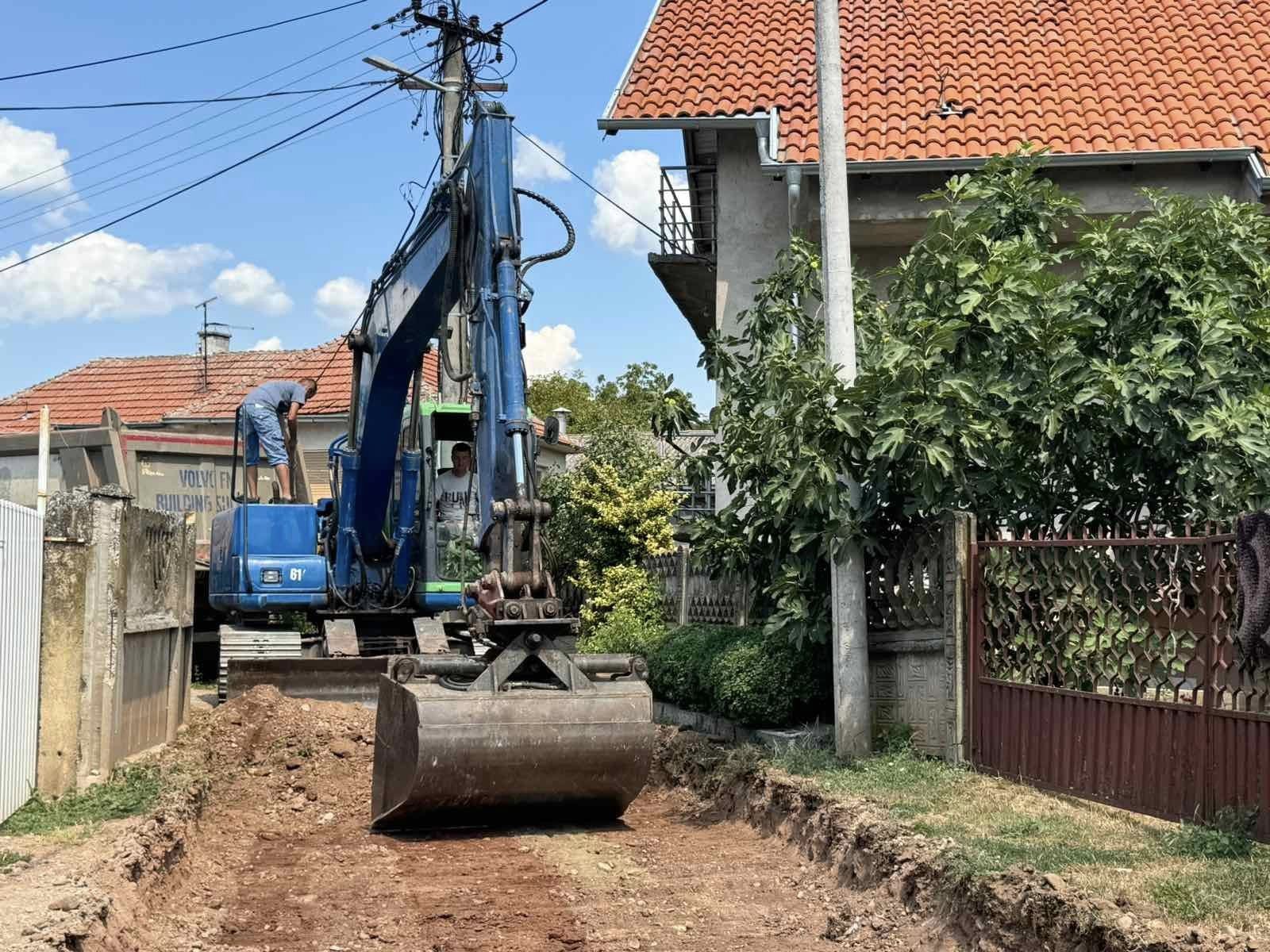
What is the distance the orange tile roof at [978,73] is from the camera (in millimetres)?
17489

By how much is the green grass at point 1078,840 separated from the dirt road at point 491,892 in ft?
1.94

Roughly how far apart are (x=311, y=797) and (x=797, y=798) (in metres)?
4.17

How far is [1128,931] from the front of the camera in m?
6.05

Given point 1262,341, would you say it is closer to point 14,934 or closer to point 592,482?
point 14,934

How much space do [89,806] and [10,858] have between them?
5.58ft

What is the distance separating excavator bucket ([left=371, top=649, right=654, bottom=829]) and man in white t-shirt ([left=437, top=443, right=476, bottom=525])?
19.1 feet

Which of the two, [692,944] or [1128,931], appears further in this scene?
[692,944]

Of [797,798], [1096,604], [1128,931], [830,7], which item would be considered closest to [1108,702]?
[1096,604]

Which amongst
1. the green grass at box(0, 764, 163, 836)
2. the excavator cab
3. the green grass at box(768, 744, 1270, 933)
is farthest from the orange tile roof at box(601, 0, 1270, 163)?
the green grass at box(0, 764, 163, 836)

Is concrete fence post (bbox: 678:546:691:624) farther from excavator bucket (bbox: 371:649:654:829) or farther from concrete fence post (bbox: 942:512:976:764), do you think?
excavator bucket (bbox: 371:649:654:829)

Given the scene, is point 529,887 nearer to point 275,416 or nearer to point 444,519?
point 444,519

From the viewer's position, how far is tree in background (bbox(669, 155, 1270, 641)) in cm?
1049

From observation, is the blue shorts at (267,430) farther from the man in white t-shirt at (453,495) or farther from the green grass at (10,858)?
the green grass at (10,858)

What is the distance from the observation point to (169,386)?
1480 inches
